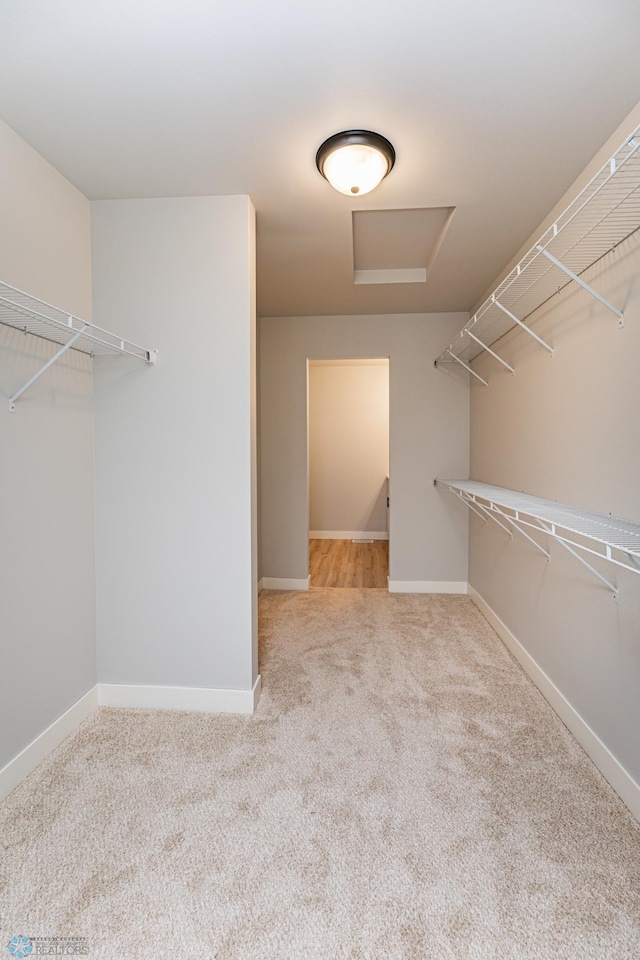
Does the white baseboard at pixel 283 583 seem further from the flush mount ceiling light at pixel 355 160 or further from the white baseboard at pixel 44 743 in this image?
the flush mount ceiling light at pixel 355 160

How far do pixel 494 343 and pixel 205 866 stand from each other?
10.0ft

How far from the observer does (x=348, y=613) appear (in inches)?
143

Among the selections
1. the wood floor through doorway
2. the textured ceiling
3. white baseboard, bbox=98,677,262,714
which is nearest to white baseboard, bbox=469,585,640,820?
white baseboard, bbox=98,677,262,714

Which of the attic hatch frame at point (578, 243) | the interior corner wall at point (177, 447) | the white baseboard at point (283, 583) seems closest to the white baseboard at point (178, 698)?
the interior corner wall at point (177, 447)

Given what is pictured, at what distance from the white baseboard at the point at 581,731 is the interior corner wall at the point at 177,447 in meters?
1.43

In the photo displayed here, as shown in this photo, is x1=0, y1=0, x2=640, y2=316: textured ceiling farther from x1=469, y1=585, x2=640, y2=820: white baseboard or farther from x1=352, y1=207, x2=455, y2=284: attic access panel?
x1=469, y1=585, x2=640, y2=820: white baseboard

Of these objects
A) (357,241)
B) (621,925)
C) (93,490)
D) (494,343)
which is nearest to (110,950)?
(621,925)

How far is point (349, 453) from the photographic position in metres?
6.68

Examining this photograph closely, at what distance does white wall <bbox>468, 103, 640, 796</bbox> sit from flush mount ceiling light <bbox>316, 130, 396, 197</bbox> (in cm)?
82

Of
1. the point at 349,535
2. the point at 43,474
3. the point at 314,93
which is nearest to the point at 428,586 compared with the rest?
the point at 349,535

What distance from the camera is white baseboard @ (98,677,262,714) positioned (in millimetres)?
2279

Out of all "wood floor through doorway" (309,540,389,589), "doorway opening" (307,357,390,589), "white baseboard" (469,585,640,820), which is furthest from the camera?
"doorway opening" (307,357,390,589)

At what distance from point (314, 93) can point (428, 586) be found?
3.49 m

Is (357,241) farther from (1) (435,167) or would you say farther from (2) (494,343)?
(2) (494,343)
